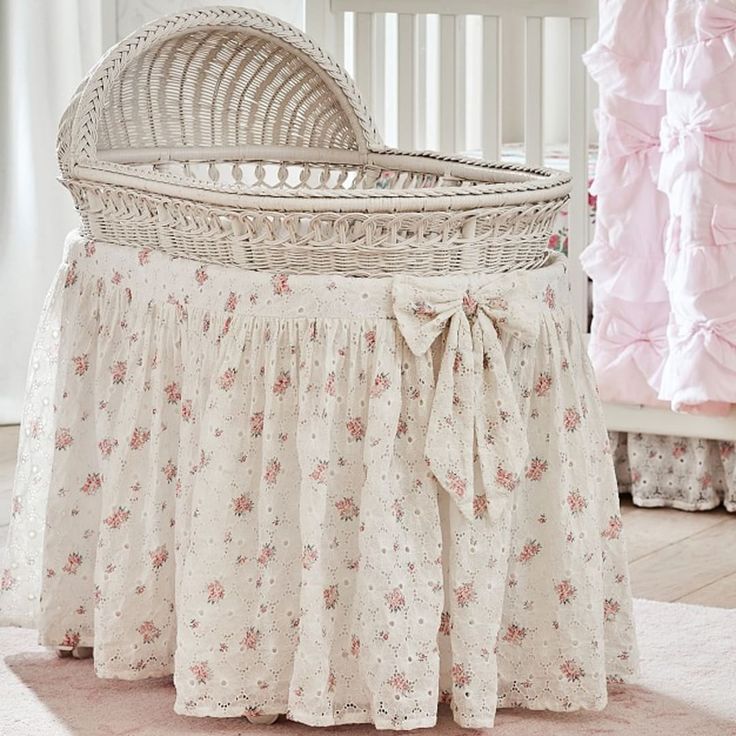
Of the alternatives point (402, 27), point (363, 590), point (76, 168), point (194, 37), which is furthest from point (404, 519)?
point (402, 27)

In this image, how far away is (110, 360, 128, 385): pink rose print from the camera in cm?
197

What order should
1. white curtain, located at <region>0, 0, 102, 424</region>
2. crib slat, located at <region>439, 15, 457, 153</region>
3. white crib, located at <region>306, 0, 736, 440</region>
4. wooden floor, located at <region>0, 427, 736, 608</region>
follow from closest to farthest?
1. wooden floor, located at <region>0, 427, 736, 608</region>
2. white crib, located at <region>306, 0, 736, 440</region>
3. crib slat, located at <region>439, 15, 457, 153</region>
4. white curtain, located at <region>0, 0, 102, 424</region>

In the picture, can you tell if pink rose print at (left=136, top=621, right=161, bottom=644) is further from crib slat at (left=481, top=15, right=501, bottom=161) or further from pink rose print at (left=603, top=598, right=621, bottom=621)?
crib slat at (left=481, top=15, right=501, bottom=161)

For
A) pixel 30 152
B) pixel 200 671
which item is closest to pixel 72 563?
pixel 200 671

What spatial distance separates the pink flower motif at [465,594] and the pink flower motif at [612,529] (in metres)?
0.26

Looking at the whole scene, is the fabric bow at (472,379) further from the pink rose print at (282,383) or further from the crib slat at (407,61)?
the crib slat at (407,61)

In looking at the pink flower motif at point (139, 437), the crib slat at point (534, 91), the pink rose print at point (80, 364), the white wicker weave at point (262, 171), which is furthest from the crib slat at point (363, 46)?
the pink flower motif at point (139, 437)

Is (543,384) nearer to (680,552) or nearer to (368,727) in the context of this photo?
(368,727)

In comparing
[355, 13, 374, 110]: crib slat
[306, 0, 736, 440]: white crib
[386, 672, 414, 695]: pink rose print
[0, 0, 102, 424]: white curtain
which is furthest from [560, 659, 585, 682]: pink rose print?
[0, 0, 102, 424]: white curtain

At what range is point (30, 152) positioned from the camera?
3.54 m

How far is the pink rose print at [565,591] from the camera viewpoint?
5.93ft

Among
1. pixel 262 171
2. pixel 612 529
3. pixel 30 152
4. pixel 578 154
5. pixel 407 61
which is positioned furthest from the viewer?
pixel 30 152

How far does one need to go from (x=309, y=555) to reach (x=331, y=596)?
71 mm

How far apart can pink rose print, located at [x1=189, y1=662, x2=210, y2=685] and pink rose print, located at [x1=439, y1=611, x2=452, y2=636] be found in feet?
0.97
